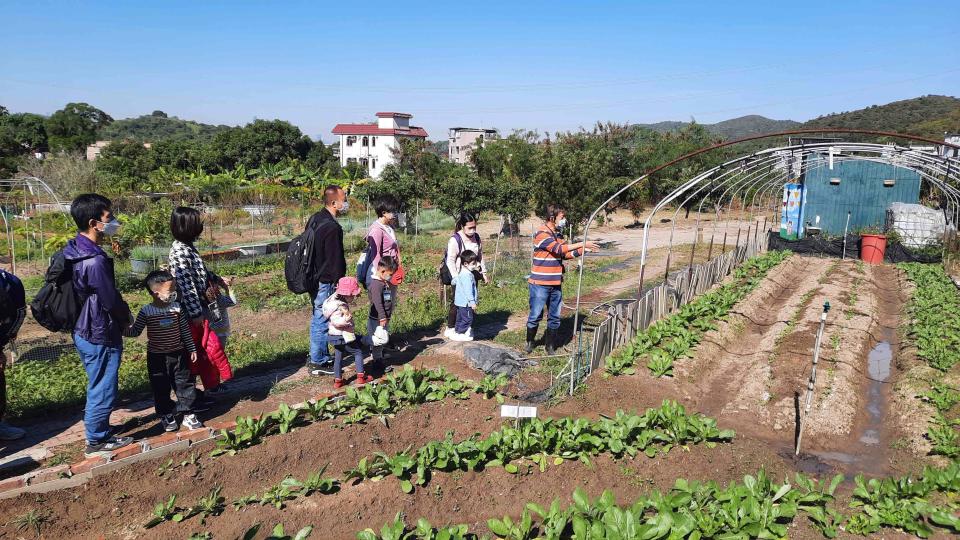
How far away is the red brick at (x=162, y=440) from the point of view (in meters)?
4.90

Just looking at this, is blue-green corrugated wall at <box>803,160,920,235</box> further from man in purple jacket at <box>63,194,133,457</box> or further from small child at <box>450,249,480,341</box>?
man in purple jacket at <box>63,194,133,457</box>

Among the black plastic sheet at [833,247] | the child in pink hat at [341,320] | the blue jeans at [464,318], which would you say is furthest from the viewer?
the black plastic sheet at [833,247]

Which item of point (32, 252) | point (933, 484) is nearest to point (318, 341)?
point (933, 484)

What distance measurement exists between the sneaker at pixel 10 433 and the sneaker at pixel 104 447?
29.0 inches

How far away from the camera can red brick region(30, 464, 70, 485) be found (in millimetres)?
4324

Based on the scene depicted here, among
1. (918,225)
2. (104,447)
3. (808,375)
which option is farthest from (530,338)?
(918,225)

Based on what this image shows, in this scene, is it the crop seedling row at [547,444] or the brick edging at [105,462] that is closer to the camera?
the brick edging at [105,462]

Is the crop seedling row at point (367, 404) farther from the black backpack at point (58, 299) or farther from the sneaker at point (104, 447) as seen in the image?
the black backpack at point (58, 299)

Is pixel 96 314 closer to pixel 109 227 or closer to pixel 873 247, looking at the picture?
pixel 109 227

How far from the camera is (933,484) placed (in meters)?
4.66

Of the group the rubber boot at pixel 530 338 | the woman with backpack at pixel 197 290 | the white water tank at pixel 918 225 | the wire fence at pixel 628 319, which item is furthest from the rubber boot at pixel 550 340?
the white water tank at pixel 918 225

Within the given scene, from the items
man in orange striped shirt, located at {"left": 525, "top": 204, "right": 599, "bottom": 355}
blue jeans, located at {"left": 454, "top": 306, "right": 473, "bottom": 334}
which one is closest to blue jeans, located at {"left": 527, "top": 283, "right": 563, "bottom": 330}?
man in orange striped shirt, located at {"left": 525, "top": 204, "right": 599, "bottom": 355}

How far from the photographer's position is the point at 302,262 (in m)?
6.37

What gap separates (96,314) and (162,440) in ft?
3.63
